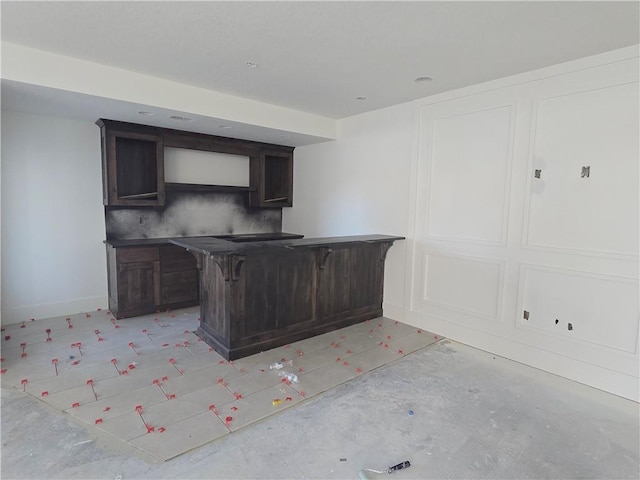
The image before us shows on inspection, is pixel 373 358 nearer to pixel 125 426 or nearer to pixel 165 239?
pixel 125 426

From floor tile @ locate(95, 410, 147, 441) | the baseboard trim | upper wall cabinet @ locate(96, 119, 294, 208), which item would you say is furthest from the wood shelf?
floor tile @ locate(95, 410, 147, 441)

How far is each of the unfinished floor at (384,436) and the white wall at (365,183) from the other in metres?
1.74

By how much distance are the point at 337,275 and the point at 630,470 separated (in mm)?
2700

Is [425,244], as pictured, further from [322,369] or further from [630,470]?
[630,470]

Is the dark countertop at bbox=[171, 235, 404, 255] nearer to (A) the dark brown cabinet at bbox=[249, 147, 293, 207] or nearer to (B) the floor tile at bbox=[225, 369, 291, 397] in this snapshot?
(B) the floor tile at bbox=[225, 369, 291, 397]

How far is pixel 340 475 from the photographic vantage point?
1914mm

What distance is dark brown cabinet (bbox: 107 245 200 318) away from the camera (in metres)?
4.16

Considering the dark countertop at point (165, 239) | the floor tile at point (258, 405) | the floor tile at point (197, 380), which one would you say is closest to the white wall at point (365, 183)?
the dark countertop at point (165, 239)

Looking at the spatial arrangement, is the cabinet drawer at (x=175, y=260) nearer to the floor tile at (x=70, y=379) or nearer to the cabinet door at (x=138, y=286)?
the cabinet door at (x=138, y=286)

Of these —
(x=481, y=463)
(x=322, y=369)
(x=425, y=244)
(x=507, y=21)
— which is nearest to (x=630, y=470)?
(x=481, y=463)

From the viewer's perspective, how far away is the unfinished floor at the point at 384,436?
1948 millimetres

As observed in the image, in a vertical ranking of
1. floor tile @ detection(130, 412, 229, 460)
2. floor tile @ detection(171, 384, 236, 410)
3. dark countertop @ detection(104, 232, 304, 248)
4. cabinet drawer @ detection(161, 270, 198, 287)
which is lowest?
floor tile @ detection(130, 412, 229, 460)

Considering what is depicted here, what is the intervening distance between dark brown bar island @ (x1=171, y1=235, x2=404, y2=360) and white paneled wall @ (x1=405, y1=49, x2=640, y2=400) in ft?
2.63

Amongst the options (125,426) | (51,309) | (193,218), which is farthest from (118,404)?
(193,218)
